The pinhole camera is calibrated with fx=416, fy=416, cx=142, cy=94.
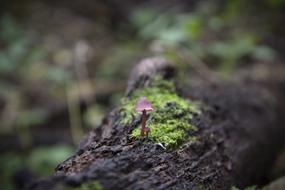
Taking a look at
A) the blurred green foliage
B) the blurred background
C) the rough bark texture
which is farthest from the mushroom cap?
the blurred green foliage

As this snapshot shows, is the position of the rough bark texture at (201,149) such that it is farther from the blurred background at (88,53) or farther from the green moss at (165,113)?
the blurred background at (88,53)

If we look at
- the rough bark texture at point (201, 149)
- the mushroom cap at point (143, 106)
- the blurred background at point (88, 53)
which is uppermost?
the blurred background at point (88, 53)

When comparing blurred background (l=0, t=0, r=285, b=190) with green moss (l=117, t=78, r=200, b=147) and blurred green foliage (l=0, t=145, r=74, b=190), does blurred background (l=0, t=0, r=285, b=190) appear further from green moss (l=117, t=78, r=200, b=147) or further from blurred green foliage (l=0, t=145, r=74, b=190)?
green moss (l=117, t=78, r=200, b=147)

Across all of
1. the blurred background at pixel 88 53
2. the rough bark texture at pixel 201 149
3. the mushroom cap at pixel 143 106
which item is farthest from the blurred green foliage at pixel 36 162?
the mushroom cap at pixel 143 106

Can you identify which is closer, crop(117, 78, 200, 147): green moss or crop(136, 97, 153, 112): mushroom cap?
crop(136, 97, 153, 112): mushroom cap

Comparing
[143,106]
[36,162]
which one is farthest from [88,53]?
[143,106]

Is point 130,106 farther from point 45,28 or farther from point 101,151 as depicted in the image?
point 45,28
